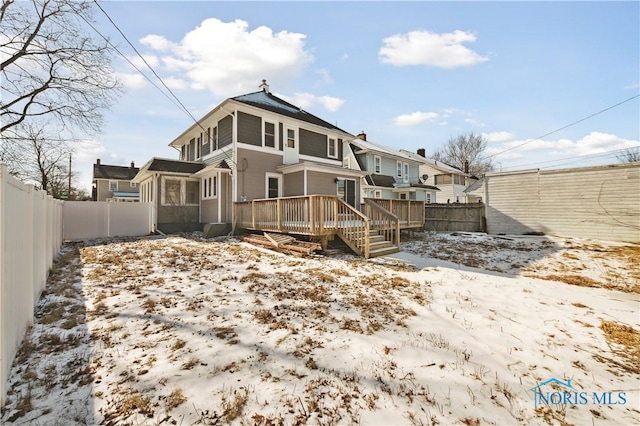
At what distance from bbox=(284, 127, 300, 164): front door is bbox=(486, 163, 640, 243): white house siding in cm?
1113

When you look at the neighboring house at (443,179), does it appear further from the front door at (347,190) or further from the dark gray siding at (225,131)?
the dark gray siding at (225,131)

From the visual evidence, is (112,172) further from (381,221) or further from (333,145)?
(381,221)

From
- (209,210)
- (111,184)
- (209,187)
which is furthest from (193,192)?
(111,184)

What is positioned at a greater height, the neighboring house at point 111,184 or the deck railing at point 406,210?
the neighboring house at point 111,184

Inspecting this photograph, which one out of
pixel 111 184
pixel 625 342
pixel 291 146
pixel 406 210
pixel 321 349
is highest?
pixel 291 146

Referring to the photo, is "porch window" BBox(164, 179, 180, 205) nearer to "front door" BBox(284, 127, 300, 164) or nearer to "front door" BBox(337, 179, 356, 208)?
"front door" BBox(284, 127, 300, 164)

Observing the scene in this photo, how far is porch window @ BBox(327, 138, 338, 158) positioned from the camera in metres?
16.4

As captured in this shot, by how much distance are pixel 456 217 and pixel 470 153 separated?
36.2 meters

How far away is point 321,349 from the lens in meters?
3.06

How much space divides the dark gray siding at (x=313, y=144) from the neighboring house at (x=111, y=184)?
25.4m

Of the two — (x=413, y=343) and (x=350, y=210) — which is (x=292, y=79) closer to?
(x=350, y=210)

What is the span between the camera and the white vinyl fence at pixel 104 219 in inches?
474

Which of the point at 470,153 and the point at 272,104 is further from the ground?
the point at 470,153
